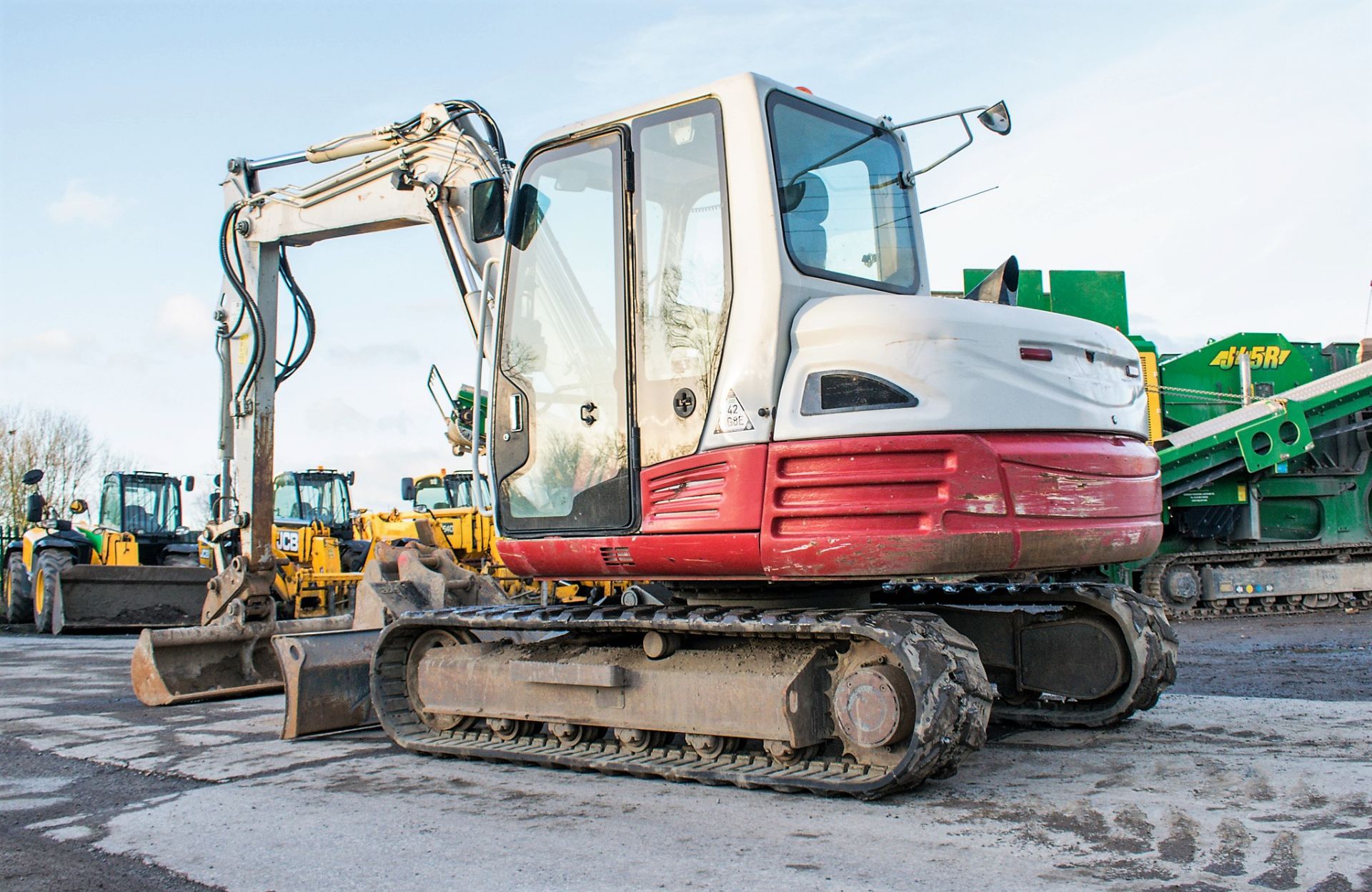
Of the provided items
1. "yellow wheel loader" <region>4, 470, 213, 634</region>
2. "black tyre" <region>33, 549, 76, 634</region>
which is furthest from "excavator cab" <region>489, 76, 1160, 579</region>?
"black tyre" <region>33, 549, 76, 634</region>

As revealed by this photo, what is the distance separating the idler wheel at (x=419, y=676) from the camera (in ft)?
20.0

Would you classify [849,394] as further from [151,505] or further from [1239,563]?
[151,505]

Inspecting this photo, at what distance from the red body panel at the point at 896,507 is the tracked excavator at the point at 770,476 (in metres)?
0.01

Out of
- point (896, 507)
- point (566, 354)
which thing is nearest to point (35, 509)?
point (566, 354)

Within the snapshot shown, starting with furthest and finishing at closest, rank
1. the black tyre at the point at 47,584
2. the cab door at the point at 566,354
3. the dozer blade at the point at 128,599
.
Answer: the black tyre at the point at 47,584, the dozer blade at the point at 128,599, the cab door at the point at 566,354

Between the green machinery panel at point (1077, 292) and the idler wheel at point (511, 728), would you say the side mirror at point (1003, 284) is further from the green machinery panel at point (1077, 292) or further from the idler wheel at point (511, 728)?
the green machinery panel at point (1077, 292)

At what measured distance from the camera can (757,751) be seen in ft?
17.0

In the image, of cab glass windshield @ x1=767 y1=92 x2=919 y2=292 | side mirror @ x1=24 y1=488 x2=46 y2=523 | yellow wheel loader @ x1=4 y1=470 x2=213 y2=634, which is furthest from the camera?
side mirror @ x1=24 y1=488 x2=46 y2=523

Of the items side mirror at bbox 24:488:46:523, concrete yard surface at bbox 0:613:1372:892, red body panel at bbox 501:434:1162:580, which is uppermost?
side mirror at bbox 24:488:46:523

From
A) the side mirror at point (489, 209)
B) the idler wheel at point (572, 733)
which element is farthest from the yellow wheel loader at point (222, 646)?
the side mirror at point (489, 209)

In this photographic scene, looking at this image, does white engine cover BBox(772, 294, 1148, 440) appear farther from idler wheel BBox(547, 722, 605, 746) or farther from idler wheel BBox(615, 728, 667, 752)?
idler wheel BBox(547, 722, 605, 746)

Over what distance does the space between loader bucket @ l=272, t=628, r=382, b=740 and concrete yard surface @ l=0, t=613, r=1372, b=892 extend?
16 centimetres

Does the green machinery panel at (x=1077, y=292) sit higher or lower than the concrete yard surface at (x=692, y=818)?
higher

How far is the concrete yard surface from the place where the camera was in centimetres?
371
